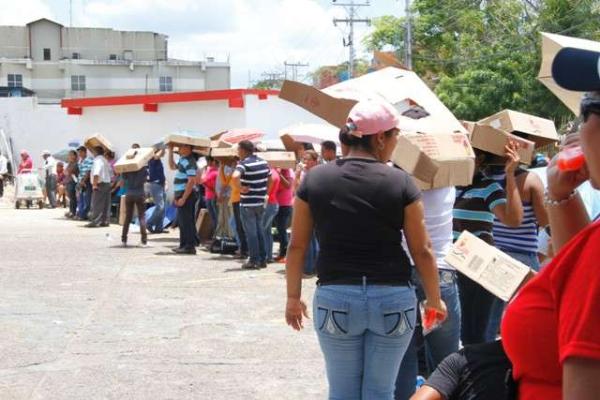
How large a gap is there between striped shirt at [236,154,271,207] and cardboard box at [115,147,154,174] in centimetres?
311

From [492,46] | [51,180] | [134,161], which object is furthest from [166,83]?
[134,161]

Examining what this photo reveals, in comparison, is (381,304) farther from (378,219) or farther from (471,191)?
(471,191)

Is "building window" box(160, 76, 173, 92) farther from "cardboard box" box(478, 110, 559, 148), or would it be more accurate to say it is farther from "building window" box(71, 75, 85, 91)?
"cardboard box" box(478, 110, 559, 148)

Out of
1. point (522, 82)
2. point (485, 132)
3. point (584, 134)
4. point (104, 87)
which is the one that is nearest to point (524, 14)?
point (522, 82)

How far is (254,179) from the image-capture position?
36.3 feet

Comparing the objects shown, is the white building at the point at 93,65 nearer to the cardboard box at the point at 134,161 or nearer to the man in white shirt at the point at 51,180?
the man in white shirt at the point at 51,180

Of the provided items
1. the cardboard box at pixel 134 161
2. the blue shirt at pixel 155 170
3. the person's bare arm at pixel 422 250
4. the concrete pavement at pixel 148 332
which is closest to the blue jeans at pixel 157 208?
the blue shirt at pixel 155 170

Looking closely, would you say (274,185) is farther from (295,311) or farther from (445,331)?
(295,311)

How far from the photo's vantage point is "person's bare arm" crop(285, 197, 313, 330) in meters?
4.06

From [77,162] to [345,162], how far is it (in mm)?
17714

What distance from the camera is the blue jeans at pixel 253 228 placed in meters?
11.3

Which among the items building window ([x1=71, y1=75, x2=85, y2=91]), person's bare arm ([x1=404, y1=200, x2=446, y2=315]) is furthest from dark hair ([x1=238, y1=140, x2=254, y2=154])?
building window ([x1=71, y1=75, x2=85, y2=91])

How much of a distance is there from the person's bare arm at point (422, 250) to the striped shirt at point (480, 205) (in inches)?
36.4

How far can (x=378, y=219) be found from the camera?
387 centimetres
